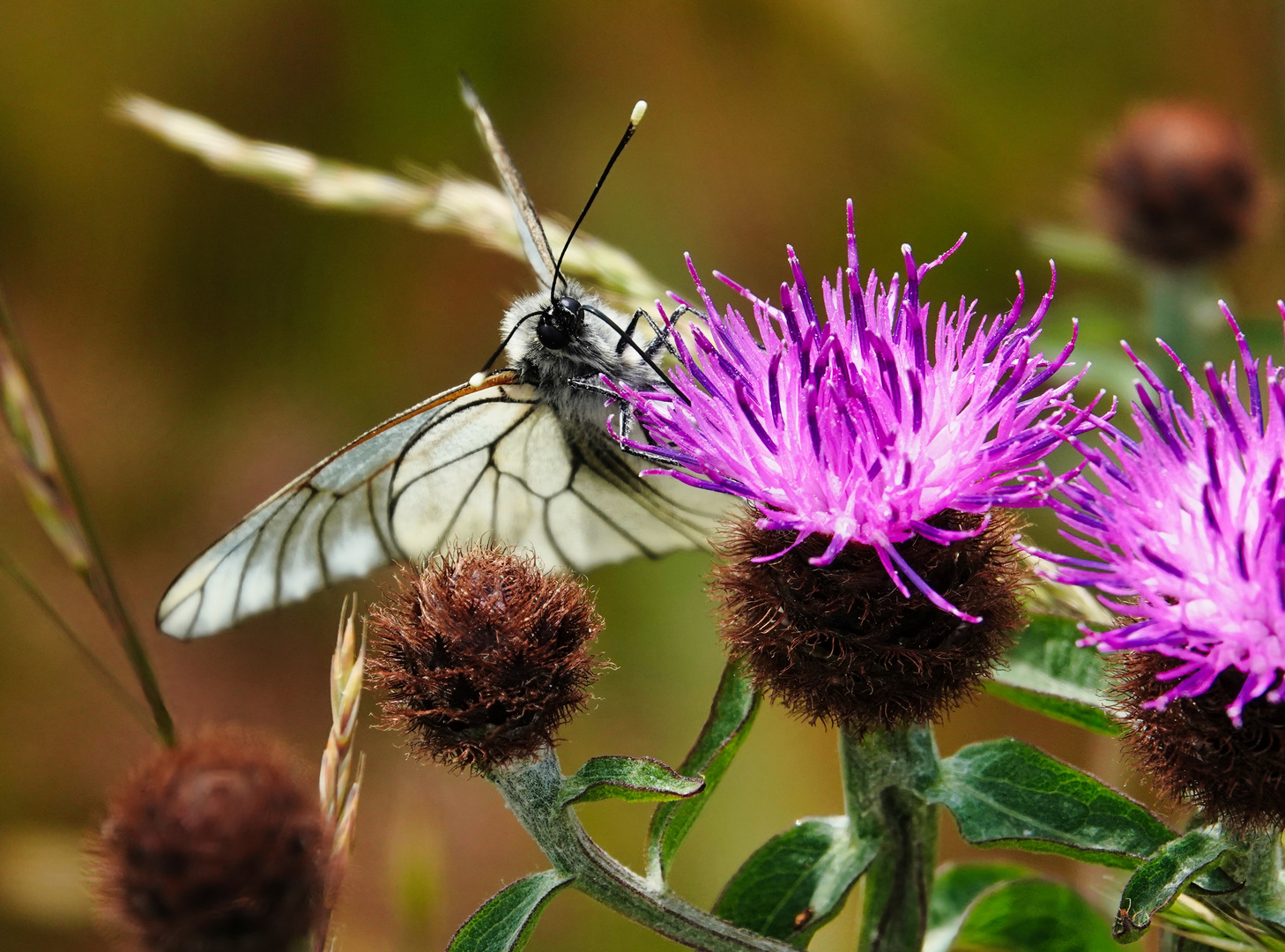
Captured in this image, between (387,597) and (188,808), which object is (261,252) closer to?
(387,597)

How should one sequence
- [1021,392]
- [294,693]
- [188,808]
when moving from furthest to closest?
[294,693] < [1021,392] < [188,808]

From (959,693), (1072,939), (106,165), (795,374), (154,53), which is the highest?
(154,53)

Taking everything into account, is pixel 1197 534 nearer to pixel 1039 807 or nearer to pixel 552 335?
pixel 1039 807

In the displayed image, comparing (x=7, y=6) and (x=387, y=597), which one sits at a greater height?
(x=7, y=6)

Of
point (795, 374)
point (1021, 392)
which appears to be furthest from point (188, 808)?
point (1021, 392)

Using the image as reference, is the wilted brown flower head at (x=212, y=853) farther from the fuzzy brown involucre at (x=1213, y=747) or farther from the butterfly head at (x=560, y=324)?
the butterfly head at (x=560, y=324)

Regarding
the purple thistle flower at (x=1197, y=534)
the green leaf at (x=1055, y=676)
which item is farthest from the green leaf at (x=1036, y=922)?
the purple thistle flower at (x=1197, y=534)

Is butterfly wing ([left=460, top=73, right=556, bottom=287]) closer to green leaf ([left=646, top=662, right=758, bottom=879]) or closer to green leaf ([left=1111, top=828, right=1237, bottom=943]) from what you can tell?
green leaf ([left=646, top=662, right=758, bottom=879])

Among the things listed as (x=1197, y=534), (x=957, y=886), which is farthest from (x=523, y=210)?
(x=957, y=886)
